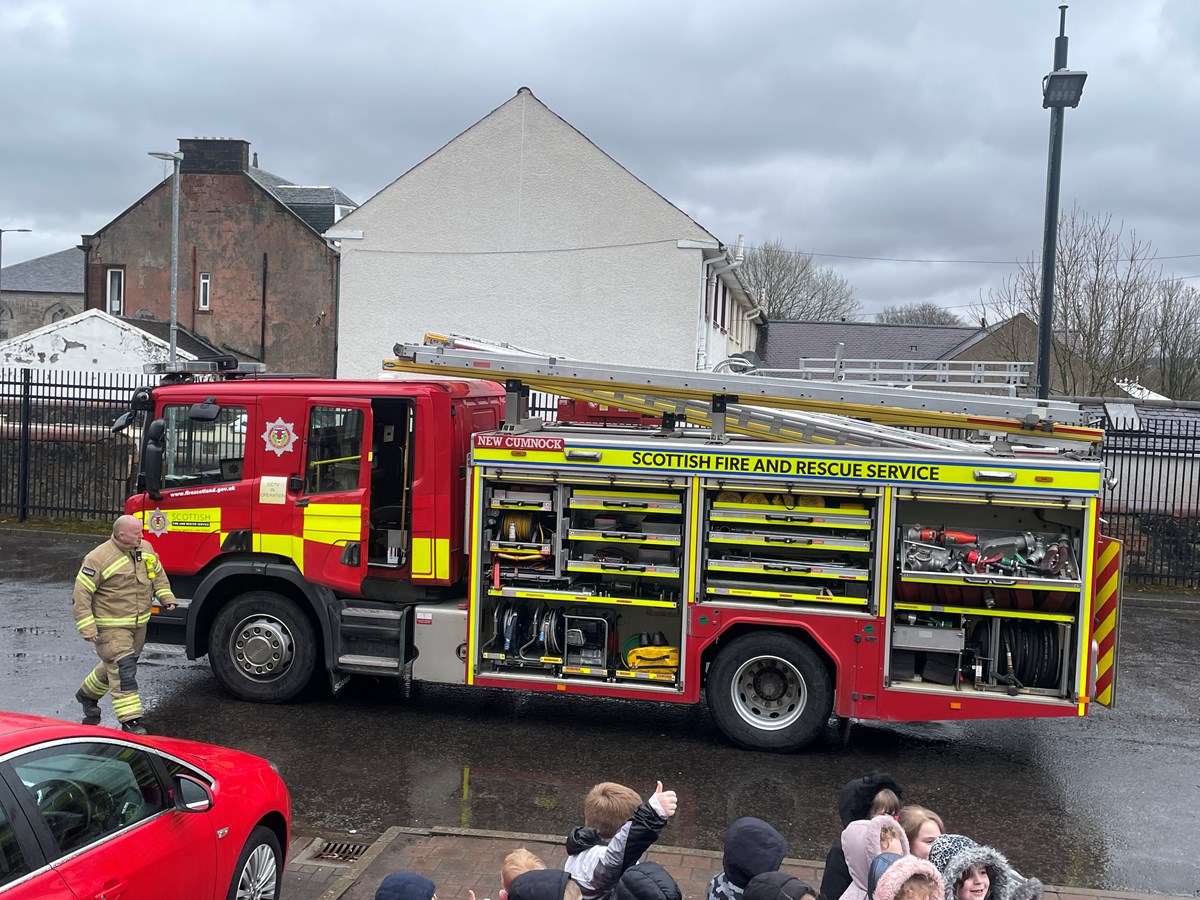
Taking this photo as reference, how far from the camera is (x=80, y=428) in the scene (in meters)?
18.2

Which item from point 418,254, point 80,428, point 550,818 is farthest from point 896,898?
point 418,254

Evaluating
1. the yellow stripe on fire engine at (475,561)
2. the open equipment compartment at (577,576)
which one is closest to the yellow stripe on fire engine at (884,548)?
the open equipment compartment at (577,576)

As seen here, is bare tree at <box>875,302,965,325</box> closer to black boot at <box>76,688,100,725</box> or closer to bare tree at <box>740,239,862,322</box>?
bare tree at <box>740,239,862,322</box>

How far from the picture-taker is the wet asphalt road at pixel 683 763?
6715 mm

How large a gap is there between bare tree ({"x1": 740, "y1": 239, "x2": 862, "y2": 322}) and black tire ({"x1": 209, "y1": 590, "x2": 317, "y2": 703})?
1982 inches

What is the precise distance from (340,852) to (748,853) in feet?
11.0

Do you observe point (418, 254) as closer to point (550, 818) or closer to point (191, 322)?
point (191, 322)

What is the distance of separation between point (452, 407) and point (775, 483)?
2596 millimetres

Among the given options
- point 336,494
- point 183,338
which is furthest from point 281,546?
point 183,338

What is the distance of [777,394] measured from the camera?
26.7 feet

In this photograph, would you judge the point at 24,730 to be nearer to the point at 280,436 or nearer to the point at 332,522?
the point at 332,522

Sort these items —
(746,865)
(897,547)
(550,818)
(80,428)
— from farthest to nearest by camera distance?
(80,428) → (897,547) → (550,818) → (746,865)

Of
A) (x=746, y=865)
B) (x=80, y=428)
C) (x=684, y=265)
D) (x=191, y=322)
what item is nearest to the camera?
(x=746, y=865)

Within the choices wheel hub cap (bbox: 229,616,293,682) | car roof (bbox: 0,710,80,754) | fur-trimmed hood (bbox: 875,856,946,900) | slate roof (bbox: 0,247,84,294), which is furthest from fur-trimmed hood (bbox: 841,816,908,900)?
slate roof (bbox: 0,247,84,294)
